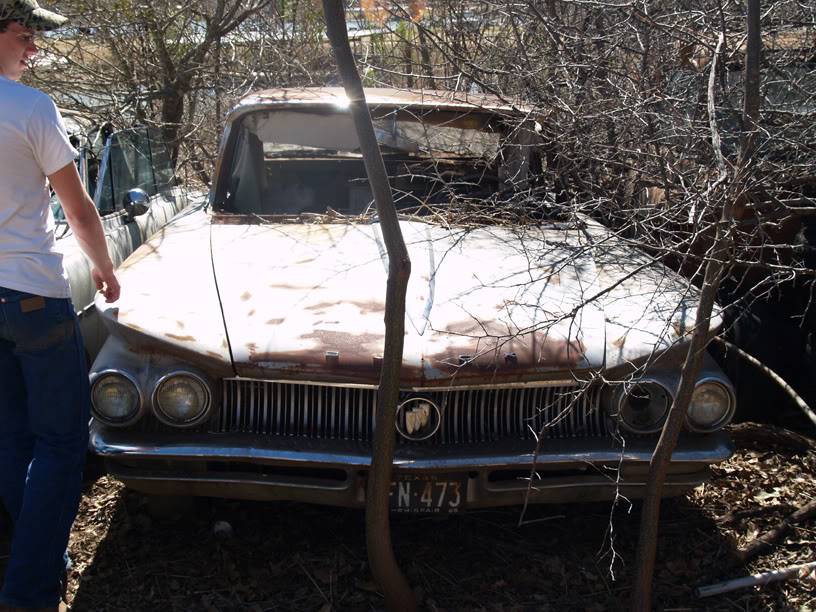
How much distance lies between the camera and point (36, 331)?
2627 millimetres

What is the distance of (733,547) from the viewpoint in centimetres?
340

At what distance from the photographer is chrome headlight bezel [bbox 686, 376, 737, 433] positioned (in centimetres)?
308

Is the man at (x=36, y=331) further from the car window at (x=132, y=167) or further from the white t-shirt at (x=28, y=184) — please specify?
the car window at (x=132, y=167)

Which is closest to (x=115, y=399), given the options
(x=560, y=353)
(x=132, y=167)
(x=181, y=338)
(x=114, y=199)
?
(x=181, y=338)

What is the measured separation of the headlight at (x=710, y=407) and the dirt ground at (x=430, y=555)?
20.6 inches

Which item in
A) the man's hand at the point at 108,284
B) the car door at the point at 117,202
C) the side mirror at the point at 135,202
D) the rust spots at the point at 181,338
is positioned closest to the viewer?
the man's hand at the point at 108,284

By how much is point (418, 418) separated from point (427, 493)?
0.83 feet

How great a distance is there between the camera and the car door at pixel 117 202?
403 centimetres

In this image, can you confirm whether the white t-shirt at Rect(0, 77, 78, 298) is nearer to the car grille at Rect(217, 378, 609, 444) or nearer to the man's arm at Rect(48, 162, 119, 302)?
the man's arm at Rect(48, 162, 119, 302)

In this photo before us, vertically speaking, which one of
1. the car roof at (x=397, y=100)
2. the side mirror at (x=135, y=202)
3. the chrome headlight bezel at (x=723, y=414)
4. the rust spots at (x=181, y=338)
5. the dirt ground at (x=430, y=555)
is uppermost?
the car roof at (x=397, y=100)

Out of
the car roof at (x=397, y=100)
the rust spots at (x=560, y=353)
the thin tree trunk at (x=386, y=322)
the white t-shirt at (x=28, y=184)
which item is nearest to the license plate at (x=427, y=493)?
the thin tree trunk at (x=386, y=322)

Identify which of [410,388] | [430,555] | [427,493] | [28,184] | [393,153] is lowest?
[430,555]

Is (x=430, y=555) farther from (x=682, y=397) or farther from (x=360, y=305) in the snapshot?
(x=682, y=397)

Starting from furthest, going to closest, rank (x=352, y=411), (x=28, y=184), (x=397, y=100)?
(x=397, y=100)
(x=352, y=411)
(x=28, y=184)
